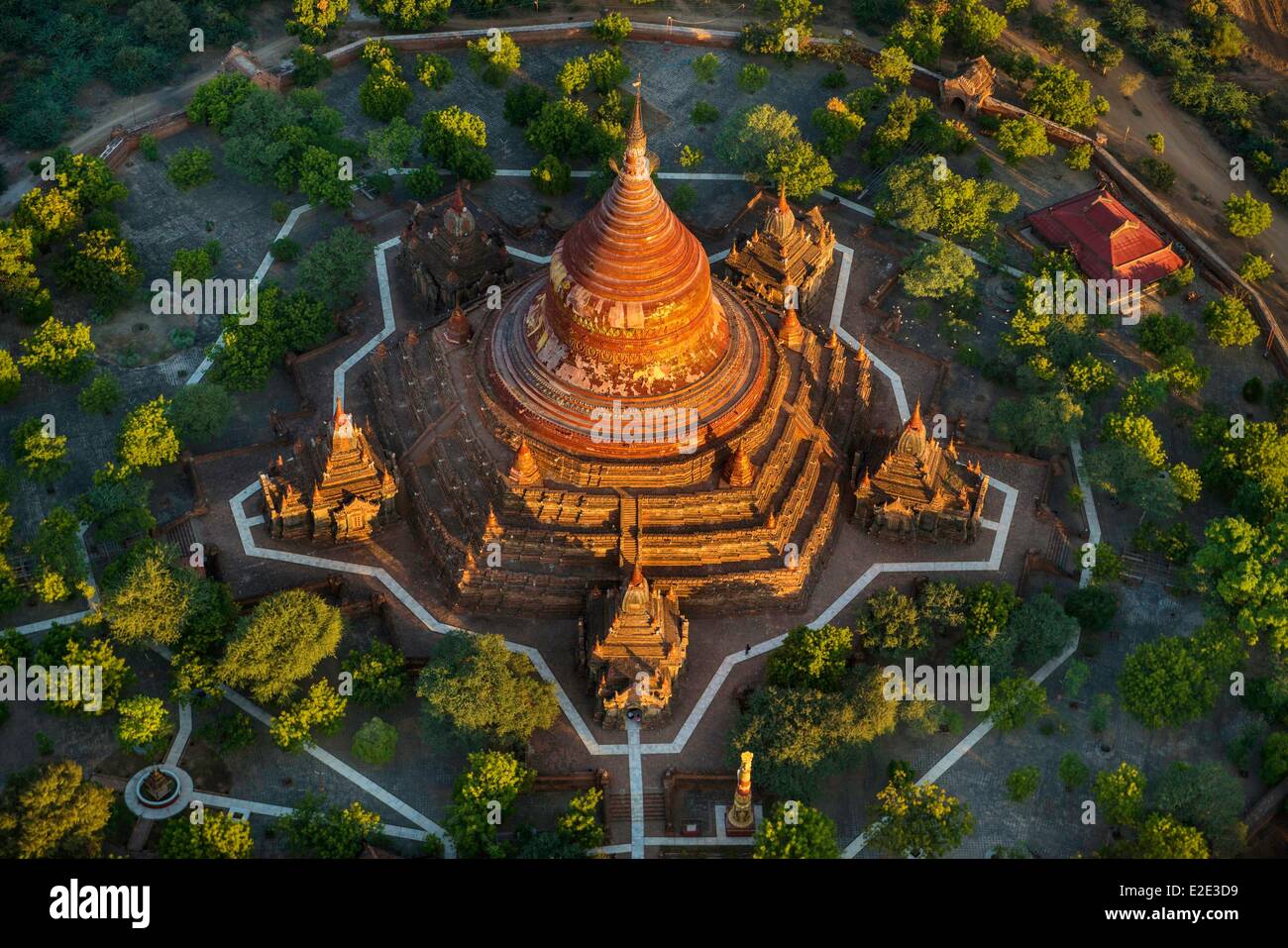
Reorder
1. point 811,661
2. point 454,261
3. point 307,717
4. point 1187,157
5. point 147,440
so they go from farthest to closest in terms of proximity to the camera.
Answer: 1. point 1187,157
2. point 454,261
3. point 147,440
4. point 811,661
5. point 307,717

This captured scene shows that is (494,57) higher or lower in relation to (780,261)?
higher

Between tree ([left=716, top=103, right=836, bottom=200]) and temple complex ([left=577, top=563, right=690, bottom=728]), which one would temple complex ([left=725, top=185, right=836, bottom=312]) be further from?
temple complex ([left=577, top=563, right=690, bottom=728])

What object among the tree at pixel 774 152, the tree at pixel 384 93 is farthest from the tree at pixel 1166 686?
the tree at pixel 384 93

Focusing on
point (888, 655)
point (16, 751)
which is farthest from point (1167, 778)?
point (16, 751)

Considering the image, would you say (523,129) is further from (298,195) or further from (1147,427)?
(1147,427)

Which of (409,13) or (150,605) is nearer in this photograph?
(150,605)

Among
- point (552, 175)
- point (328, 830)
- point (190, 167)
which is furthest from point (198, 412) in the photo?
point (552, 175)

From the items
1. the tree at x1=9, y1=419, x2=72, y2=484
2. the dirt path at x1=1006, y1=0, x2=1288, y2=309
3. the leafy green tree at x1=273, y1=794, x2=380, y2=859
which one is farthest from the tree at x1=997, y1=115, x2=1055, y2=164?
the leafy green tree at x1=273, y1=794, x2=380, y2=859

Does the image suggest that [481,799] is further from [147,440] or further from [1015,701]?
[147,440]
